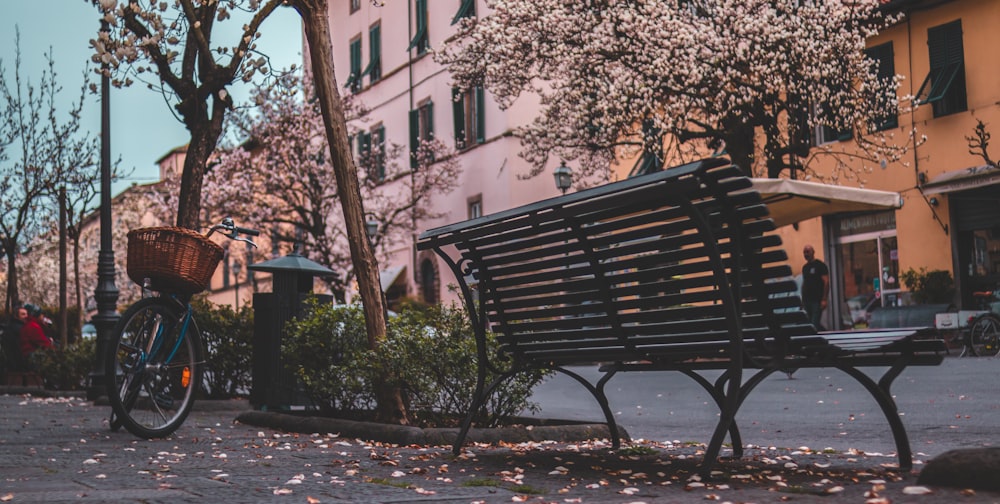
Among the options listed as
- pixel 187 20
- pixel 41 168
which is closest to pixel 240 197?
pixel 41 168

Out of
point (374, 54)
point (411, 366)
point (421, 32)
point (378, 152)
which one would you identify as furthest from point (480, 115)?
point (411, 366)

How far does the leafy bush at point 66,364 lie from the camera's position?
60.4 feet

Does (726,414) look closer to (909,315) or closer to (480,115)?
(909,315)

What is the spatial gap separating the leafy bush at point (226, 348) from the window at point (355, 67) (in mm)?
35549

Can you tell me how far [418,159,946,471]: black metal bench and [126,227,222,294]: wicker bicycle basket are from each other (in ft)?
8.26

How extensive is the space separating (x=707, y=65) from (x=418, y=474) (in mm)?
18942

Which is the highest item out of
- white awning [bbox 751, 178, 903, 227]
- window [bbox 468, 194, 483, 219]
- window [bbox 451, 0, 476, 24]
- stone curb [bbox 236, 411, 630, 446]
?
window [bbox 451, 0, 476, 24]

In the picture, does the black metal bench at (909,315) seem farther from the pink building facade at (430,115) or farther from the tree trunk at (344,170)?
the tree trunk at (344,170)

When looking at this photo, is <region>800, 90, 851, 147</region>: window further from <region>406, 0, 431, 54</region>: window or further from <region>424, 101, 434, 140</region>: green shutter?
<region>406, 0, 431, 54</region>: window

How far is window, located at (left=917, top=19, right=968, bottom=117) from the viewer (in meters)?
25.3

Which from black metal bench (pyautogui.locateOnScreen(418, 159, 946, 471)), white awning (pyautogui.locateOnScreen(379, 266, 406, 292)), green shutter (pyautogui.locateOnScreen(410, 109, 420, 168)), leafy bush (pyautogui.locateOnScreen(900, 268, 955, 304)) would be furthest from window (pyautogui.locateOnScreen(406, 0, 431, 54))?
black metal bench (pyautogui.locateOnScreen(418, 159, 946, 471))

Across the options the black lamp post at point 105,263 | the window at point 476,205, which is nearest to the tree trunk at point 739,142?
the black lamp post at point 105,263

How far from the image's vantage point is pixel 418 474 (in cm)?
577

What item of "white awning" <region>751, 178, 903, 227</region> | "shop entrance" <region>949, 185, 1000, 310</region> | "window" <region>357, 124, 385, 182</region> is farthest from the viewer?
"window" <region>357, 124, 385, 182</region>
